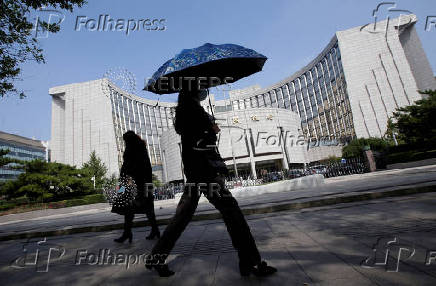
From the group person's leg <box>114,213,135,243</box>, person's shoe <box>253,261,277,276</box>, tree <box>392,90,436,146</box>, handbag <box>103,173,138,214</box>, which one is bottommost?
person's shoe <box>253,261,277,276</box>

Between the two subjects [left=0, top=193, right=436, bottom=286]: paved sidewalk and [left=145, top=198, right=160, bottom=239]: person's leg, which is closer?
[left=0, top=193, right=436, bottom=286]: paved sidewalk

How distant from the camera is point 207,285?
5.99ft

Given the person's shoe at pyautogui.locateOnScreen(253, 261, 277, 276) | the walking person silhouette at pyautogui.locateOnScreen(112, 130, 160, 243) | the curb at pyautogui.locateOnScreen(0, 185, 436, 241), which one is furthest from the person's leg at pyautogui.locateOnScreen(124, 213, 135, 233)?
the person's shoe at pyautogui.locateOnScreen(253, 261, 277, 276)

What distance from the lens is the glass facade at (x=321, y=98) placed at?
7181 cm

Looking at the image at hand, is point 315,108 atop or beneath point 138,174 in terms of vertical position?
atop

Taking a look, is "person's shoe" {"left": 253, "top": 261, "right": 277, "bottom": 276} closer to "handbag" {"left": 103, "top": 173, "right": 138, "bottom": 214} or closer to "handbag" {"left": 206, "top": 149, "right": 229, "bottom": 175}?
"handbag" {"left": 206, "top": 149, "right": 229, "bottom": 175}

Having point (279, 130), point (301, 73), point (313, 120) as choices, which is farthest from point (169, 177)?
point (301, 73)

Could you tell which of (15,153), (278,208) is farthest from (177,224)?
(15,153)

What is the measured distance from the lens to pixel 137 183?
12.7ft

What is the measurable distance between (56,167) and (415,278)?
129 ft

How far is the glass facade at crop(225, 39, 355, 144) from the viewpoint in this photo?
7181cm

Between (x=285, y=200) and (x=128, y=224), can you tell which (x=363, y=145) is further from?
(x=128, y=224)

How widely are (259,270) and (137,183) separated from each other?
8.55ft

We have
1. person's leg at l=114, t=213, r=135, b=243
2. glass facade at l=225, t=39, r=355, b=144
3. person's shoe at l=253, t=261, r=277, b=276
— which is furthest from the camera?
glass facade at l=225, t=39, r=355, b=144
